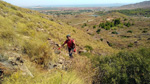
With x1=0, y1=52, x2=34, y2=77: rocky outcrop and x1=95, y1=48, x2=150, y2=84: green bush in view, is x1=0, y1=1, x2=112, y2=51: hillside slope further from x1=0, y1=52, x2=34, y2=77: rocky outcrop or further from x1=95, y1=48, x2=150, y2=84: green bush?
x1=95, y1=48, x2=150, y2=84: green bush

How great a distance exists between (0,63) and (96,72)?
3.46 m

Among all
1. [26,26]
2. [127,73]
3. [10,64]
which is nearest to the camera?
[10,64]

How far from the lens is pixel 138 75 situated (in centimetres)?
395

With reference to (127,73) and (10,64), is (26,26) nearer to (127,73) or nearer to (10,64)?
Result: (10,64)

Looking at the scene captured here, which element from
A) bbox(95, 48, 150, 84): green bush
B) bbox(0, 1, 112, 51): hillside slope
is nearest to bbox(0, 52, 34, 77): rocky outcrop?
bbox(0, 1, 112, 51): hillside slope

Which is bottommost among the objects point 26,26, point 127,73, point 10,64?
point 127,73

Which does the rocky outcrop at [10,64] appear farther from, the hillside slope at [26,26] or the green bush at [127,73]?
the green bush at [127,73]

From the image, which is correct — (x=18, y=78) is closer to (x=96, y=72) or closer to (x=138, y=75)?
(x=96, y=72)

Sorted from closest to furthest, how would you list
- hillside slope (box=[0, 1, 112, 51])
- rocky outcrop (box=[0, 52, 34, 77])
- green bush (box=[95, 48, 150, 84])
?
rocky outcrop (box=[0, 52, 34, 77])
green bush (box=[95, 48, 150, 84])
hillside slope (box=[0, 1, 112, 51])

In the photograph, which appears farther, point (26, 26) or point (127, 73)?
point (26, 26)

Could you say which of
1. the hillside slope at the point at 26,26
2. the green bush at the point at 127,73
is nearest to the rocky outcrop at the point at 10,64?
the hillside slope at the point at 26,26

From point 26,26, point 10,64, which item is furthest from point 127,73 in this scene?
point 26,26

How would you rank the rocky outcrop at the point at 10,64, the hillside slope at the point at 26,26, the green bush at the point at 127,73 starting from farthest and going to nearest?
the hillside slope at the point at 26,26 < the green bush at the point at 127,73 < the rocky outcrop at the point at 10,64

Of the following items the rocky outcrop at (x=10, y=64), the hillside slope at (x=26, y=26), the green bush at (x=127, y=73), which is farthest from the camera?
the hillside slope at (x=26, y=26)
